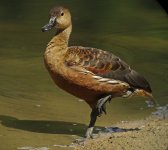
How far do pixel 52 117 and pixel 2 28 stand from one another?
208 inches

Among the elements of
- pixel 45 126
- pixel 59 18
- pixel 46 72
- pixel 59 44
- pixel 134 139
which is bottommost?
pixel 46 72

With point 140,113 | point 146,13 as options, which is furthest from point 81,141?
Result: point 146,13

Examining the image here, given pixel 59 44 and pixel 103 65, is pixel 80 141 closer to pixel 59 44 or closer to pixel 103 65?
pixel 103 65

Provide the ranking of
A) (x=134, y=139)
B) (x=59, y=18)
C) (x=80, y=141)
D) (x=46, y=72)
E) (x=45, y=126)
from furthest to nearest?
(x=46, y=72), (x=45, y=126), (x=59, y=18), (x=80, y=141), (x=134, y=139)

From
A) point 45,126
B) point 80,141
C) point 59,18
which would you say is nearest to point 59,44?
point 59,18

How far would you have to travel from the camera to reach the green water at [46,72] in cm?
792

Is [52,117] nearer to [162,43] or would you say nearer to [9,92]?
[9,92]

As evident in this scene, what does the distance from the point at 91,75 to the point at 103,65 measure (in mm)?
210

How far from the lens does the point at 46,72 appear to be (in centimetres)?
1052

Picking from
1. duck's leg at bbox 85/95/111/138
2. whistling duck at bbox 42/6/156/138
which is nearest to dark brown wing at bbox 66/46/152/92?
whistling duck at bbox 42/6/156/138

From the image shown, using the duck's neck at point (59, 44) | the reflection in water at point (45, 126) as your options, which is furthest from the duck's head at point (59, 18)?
the reflection in water at point (45, 126)

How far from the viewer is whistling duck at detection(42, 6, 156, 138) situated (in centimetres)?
725

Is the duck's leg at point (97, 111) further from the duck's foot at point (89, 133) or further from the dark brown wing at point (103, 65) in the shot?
the dark brown wing at point (103, 65)

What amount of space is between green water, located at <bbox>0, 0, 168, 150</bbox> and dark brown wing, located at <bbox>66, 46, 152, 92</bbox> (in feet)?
2.70
